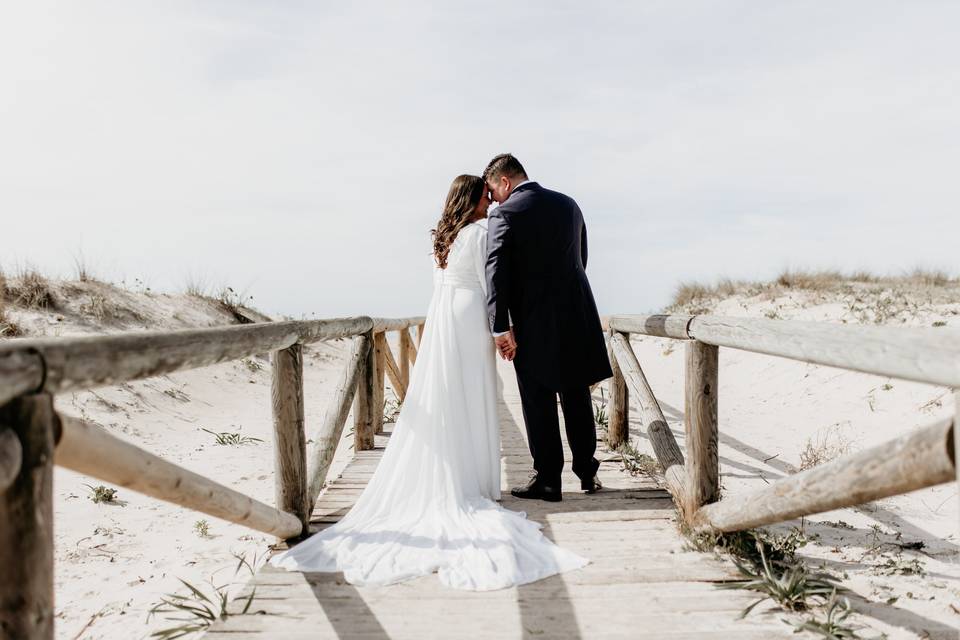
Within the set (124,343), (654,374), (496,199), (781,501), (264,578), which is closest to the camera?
(124,343)

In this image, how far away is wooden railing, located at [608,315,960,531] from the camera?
1709 millimetres

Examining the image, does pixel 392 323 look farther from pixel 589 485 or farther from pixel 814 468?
pixel 814 468

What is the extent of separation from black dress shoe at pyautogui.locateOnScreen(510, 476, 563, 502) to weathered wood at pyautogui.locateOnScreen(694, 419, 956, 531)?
1610 millimetres

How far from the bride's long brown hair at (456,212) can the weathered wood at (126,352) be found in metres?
1.52

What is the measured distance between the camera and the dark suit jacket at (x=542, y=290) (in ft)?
13.4

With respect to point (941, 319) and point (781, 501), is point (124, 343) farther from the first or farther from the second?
point (941, 319)

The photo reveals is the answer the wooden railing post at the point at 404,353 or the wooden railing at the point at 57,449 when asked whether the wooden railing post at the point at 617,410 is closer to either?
the wooden railing at the point at 57,449

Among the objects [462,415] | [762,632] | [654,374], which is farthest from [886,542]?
[654,374]

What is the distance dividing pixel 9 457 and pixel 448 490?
261 centimetres

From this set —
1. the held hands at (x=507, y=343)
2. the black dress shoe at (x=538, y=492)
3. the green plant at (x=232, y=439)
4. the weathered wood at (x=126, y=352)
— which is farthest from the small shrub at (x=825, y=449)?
the green plant at (x=232, y=439)

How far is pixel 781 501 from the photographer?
2.54m

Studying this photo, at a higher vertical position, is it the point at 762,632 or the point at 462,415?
the point at 462,415

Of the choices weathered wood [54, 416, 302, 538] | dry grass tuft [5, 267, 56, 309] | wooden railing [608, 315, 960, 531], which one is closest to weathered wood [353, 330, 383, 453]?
wooden railing [608, 315, 960, 531]

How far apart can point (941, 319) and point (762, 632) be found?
9759 millimetres
